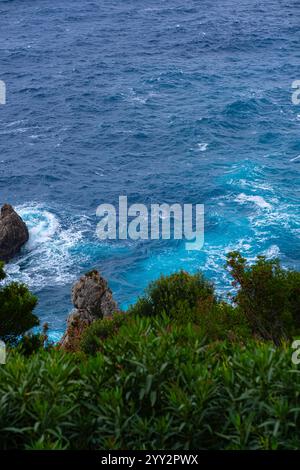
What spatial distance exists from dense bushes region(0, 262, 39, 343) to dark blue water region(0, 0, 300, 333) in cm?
2289

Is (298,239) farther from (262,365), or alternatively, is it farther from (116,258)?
(262,365)

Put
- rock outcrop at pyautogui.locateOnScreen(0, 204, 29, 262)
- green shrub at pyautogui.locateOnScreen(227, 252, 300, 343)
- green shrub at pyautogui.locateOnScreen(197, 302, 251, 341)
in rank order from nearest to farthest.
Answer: green shrub at pyautogui.locateOnScreen(197, 302, 251, 341), green shrub at pyautogui.locateOnScreen(227, 252, 300, 343), rock outcrop at pyautogui.locateOnScreen(0, 204, 29, 262)

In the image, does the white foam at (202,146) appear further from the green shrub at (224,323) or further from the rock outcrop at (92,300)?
the green shrub at (224,323)

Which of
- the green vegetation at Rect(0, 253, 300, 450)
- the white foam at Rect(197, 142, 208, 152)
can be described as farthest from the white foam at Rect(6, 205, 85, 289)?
the green vegetation at Rect(0, 253, 300, 450)

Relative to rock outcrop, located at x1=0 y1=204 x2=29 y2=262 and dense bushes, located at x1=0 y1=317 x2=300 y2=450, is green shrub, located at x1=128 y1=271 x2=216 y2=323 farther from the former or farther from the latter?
rock outcrop, located at x1=0 y1=204 x2=29 y2=262

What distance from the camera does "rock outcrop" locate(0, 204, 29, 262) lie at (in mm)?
65625

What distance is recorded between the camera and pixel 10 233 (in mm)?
65750

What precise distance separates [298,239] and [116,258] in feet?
55.3

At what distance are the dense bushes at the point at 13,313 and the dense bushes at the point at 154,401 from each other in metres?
14.8

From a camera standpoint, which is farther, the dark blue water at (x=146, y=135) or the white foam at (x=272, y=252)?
the dark blue water at (x=146, y=135)

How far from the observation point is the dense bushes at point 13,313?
3334cm

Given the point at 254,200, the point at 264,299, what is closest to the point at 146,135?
the point at 254,200

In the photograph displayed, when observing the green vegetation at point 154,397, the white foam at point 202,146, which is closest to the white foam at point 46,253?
the white foam at point 202,146

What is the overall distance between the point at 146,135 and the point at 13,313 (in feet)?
189
